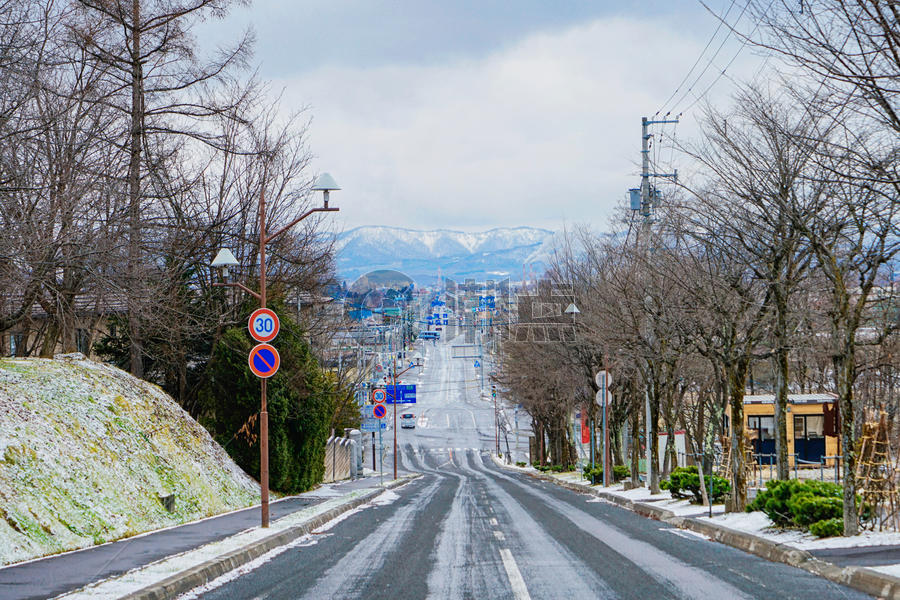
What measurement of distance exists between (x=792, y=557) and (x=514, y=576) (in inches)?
159

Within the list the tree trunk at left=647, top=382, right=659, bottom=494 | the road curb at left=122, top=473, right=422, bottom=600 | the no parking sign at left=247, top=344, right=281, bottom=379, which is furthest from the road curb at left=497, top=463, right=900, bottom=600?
the no parking sign at left=247, top=344, right=281, bottom=379

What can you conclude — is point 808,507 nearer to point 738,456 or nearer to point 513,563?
point 738,456

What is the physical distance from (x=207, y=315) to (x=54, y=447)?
14867 mm

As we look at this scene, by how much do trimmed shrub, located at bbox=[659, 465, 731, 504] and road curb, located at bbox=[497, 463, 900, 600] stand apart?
4.08ft

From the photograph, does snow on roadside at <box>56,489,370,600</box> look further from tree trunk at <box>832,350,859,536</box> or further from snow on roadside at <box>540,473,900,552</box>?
tree trunk at <box>832,350,859,536</box>

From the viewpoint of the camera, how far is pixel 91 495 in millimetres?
16156

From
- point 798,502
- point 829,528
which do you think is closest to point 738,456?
point 798,502

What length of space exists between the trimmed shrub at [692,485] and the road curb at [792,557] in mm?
1245

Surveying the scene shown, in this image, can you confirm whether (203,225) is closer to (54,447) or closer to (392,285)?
(54,447)

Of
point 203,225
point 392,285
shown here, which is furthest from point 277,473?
point 392,285

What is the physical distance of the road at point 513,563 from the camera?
9.66 m

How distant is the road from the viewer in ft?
31.7

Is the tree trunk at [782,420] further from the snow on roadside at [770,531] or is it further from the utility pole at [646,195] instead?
the utility pole at [646,195]

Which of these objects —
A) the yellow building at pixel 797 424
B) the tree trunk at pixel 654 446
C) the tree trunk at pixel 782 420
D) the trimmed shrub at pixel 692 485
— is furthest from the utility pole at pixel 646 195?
the yellow building at pixel 797 424
